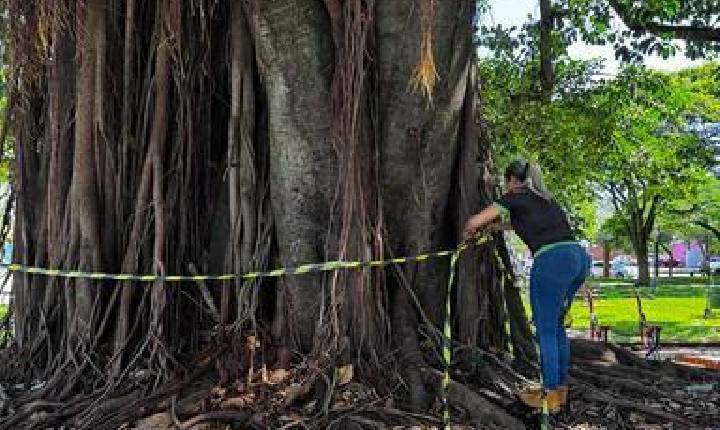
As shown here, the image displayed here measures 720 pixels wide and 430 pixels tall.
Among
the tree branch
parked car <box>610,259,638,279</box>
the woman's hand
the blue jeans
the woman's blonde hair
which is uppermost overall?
the tree branch

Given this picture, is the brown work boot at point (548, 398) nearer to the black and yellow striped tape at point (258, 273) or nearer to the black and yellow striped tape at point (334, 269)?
the black and yellow striped tape at point (334, 269)

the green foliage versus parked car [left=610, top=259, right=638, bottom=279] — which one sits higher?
the green foliage

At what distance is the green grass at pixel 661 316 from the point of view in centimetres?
1373

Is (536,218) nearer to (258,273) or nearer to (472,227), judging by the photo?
(472,227)

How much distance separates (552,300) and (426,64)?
1287 mm

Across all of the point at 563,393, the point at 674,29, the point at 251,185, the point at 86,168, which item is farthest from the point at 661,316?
the point at 86,168

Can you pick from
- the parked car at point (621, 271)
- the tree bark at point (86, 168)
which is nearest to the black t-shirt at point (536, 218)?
the tree bark at point (86, 168)

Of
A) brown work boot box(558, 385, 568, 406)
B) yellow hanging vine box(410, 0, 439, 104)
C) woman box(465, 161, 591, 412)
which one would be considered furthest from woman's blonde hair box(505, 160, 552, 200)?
brown work boot box(558, 385, 568, 406)

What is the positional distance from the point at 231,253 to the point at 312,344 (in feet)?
2.33

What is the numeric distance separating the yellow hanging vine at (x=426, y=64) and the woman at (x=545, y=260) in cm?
60

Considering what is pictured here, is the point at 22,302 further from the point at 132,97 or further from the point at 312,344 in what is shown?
the point at 312,344

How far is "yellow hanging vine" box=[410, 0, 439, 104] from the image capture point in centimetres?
420

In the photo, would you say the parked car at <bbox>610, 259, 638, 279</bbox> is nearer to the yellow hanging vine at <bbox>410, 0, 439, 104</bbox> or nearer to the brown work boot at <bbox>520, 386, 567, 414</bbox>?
the brown work boot at <bbox>520, 386, 567, 414</bbox>

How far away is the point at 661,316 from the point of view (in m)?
17.7
